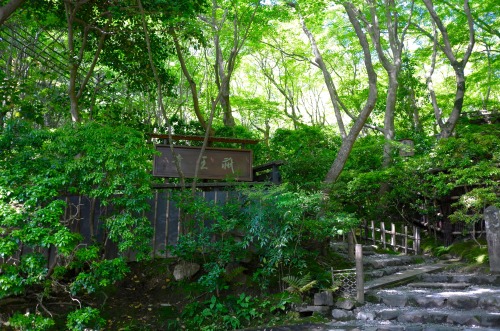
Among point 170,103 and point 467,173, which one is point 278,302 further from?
point 170,103

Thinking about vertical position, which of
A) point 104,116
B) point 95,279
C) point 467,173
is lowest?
point 95,279

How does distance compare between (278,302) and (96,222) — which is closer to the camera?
(278,302)

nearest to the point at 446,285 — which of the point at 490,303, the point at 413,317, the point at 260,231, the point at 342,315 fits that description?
the point at 490,303

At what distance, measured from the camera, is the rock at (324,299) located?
Answer: 8180 millimetres

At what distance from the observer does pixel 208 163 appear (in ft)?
33.9

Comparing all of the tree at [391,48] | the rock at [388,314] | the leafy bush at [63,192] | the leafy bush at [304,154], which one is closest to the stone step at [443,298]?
the rock at [388,314]

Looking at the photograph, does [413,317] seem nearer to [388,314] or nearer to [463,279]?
[388,314]

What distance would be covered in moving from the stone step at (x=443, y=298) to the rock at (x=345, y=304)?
64 centimetres

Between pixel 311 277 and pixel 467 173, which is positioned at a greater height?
pixel 467 173

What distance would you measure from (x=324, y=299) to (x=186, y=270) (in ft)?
9.87

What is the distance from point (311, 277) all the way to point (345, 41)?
54.1 ft

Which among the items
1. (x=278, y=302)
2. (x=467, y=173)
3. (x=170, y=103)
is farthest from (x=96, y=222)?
(x=170, y=103)

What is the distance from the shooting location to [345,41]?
2233 centimetres

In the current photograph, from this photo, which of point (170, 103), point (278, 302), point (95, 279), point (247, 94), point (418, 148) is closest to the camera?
point (95, 279)
